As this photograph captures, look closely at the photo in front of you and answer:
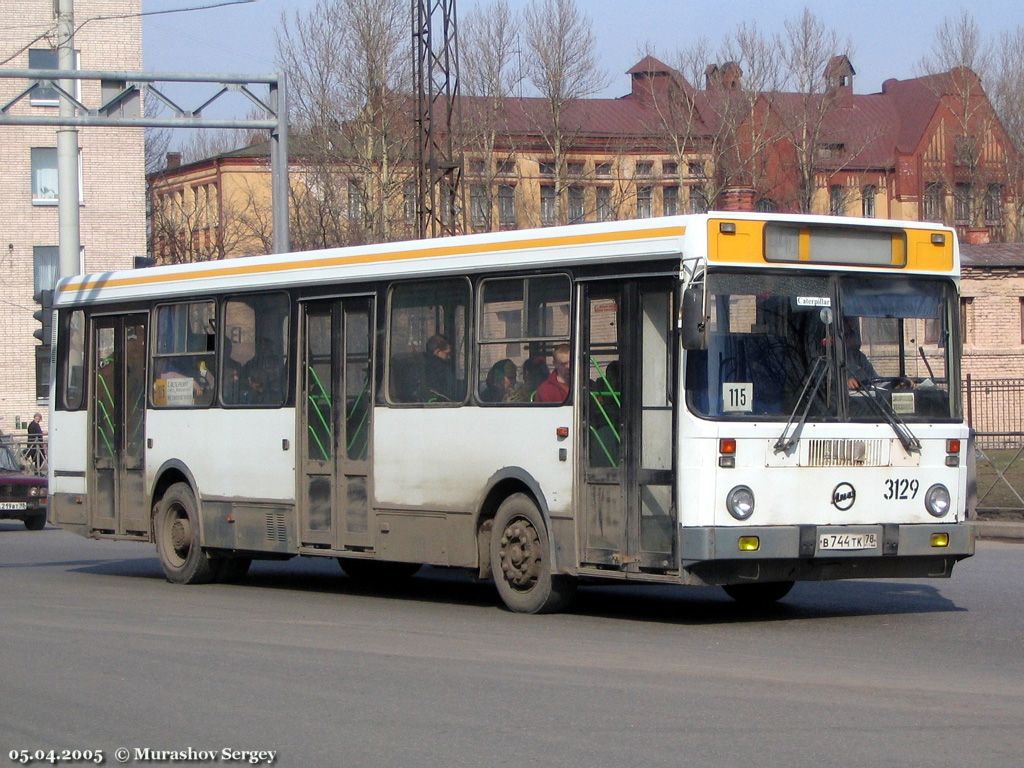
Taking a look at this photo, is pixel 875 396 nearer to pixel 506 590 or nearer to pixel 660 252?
pixel 660 252

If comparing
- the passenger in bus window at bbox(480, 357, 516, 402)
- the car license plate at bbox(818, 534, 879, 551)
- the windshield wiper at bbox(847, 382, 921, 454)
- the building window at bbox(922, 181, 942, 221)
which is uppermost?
the building window at bbox(922, 181, 942, 221)

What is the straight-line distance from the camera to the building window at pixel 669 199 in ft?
214

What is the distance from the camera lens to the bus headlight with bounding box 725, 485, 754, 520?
1152 cm

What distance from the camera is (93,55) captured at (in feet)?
184

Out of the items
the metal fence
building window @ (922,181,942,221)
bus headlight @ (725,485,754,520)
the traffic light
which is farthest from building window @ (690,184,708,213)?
bus headlight @ (725,485,754,520)

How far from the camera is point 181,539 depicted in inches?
652

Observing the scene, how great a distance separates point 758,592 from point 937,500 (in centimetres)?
187

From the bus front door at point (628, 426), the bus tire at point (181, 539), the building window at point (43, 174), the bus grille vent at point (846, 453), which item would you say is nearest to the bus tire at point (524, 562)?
the bus front door at point (628, 426)

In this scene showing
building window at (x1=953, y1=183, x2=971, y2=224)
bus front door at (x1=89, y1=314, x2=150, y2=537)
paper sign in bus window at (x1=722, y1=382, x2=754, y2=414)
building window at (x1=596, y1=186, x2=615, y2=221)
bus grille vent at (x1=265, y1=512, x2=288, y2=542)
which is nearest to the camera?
paper sign in bus window at (x1=722, y1=382, x2=754, y2=414)

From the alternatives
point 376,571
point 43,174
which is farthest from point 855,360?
point 43,174

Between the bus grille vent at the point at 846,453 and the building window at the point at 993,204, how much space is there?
6924 centimetres

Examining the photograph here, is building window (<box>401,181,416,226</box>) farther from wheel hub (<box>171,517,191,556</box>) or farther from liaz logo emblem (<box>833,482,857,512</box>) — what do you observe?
liaz logo emblem (<box>833,482,857,512</box>)

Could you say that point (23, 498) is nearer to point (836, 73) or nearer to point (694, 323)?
→ point (694, 323)

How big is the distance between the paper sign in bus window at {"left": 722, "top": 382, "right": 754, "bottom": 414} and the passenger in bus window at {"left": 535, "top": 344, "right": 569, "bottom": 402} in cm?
138
